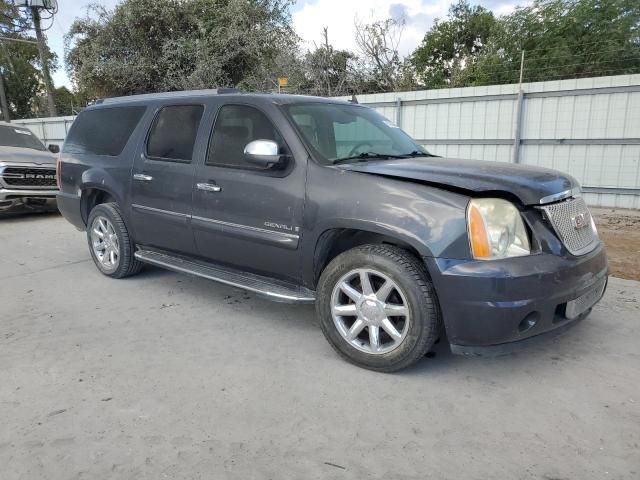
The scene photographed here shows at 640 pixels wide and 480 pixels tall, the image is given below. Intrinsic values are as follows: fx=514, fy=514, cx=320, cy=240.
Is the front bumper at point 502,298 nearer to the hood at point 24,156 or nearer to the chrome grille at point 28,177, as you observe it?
the chrome grille at point 28,177

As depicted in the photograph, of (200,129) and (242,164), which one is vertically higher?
(200,129)

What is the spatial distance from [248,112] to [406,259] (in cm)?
180

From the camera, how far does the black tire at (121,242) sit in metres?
5.11

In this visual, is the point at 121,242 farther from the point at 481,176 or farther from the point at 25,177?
the point at 25,177

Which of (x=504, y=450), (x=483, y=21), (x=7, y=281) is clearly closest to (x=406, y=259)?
(x=504, y=450)

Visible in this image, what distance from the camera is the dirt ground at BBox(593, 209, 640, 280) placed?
5610mm

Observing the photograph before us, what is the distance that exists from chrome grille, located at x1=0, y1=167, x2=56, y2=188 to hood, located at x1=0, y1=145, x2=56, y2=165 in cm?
15

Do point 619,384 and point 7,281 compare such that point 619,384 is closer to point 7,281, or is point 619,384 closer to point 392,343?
point 392,343

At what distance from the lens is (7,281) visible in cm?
545

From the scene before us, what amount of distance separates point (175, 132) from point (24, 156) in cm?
634

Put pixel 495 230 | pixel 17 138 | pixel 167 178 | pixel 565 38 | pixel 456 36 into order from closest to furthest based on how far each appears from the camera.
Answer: pixel 495 230
pixel 167 178
pixel 17 138
pixel 565 38
pixel 456 36

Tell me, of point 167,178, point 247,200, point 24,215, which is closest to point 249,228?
point 247,200

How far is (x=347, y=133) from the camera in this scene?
413 centimetres

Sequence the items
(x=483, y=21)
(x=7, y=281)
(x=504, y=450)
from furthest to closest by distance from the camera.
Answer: (x=483, y=21), (x=7, y=281), (x=504, y=450)
